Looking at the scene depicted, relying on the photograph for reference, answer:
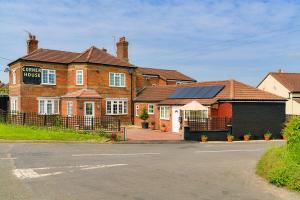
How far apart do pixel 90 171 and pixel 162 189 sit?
12.1 feet

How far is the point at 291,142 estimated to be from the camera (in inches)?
486

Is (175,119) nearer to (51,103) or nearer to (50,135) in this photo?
(50,135)

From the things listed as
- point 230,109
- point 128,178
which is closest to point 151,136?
point 230,109

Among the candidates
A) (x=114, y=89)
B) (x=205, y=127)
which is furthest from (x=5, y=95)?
(x=205, y=127)

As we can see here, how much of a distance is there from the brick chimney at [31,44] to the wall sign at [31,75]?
429 centimetres

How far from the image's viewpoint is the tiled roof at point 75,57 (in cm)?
3743

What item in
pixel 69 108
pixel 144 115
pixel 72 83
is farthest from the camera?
pixel 72 83

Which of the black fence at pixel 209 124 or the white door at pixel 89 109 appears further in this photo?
the white door at pixel 89 109

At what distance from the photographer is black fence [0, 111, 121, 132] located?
96.6ft

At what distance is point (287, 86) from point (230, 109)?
2392 cm

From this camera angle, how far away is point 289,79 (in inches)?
2072

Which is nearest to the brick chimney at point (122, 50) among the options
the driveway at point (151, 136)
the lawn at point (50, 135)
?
the driveway at point (151, 136)

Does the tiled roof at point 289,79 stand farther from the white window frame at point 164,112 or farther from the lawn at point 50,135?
the lawn at point 50,135

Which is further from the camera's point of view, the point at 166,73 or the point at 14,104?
the point at 166,73
